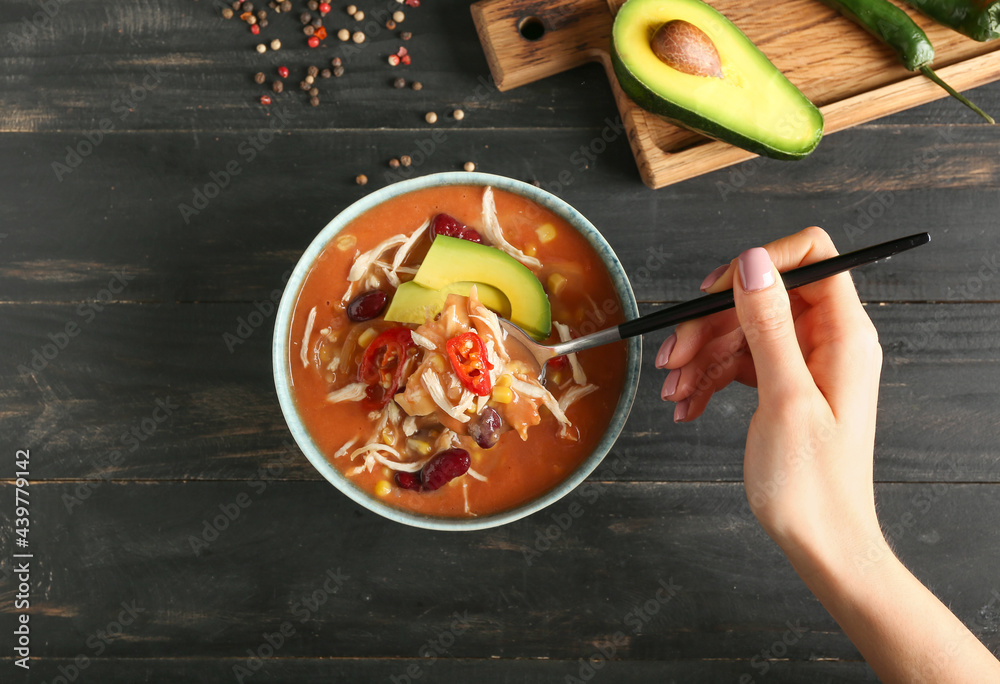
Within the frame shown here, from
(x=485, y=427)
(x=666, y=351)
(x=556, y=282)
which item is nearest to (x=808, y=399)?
(x=666, y=351)

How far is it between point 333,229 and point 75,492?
1.66m

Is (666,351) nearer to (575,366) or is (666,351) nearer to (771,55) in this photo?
(575,366)

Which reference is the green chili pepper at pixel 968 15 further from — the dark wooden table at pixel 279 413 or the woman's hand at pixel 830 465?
the woman's hand at pixel 830 465

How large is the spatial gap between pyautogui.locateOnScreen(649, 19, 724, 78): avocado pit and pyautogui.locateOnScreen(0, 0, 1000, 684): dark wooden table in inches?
16.0

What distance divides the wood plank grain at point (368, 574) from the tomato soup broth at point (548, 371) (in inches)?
18.4

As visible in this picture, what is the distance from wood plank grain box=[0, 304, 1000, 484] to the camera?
9.17 ft

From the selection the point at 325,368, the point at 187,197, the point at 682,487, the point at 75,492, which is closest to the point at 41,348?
the point at 75,492

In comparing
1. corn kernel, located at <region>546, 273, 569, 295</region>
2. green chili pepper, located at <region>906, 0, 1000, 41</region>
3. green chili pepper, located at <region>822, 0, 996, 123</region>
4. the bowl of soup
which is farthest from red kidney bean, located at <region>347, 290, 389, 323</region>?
green chili pepper, located at <region>906, 0, 1000, 41</region>

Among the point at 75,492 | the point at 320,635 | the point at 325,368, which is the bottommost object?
the point at 320,635

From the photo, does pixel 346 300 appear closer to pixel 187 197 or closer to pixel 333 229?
pixel 333 229

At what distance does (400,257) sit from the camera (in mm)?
2385

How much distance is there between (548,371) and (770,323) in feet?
2.60

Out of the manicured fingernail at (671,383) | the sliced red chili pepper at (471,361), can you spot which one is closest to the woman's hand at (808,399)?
the manicured fingernail at (671,383)

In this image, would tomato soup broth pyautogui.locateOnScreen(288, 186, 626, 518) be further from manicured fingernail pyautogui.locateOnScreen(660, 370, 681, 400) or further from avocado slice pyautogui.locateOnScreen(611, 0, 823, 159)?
avocado slice pyautogui.locateOnScreen(611, 0, 823, 159)
